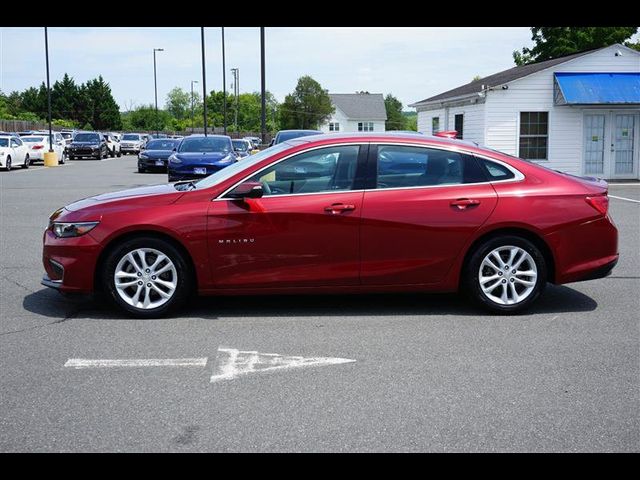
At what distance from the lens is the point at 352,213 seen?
22.4 feet

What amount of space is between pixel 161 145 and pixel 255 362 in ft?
94.2

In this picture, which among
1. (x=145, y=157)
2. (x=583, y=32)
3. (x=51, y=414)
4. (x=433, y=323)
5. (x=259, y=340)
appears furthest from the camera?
(x=583, y=32)

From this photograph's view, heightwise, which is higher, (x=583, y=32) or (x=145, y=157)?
(x=583, y=32)

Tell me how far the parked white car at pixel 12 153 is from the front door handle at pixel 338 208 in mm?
28743

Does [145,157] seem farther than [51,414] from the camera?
Yes

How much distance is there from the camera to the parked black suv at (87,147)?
48188mm

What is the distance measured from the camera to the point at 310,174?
7.01 meters

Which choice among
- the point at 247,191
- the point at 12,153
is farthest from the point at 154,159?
the point at 247,191

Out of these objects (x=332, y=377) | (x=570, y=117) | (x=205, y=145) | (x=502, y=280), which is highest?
(x=570, y=117)

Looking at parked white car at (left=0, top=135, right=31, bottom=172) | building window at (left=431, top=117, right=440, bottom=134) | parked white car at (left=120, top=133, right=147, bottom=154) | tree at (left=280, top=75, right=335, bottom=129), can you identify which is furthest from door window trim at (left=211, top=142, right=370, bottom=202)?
tree at (left=280, top=75, right=335, bottom=129)

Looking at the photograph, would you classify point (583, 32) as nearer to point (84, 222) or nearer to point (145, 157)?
point (145, 157)

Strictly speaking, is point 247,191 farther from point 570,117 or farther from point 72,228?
point 570,117

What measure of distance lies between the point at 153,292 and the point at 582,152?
70.6ft
